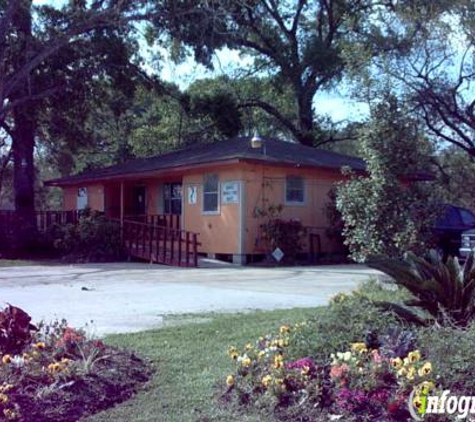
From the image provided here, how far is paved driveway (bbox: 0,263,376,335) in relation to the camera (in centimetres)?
870

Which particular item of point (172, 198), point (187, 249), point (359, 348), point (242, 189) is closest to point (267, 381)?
point (359, 348)

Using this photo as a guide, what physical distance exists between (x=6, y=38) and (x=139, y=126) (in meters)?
16.2

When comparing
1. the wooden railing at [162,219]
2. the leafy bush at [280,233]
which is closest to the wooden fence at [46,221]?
Result: the wooden railing at [162,219]

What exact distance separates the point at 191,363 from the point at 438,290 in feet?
7.48

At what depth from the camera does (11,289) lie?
1184cm

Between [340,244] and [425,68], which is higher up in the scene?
[425,68]

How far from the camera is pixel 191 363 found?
5582 millimetres

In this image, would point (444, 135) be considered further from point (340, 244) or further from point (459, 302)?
point (459, 302)

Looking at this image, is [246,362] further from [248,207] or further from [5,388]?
[248,207]

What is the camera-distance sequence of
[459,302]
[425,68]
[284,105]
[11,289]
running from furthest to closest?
[284,105] < [425,68] < [11,289] < [459,302]

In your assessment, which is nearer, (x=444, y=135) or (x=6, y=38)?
(x=6, y=38)

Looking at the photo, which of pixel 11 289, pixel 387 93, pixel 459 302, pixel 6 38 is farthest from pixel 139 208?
pixel 459 302

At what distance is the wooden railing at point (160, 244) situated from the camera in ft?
58.0
